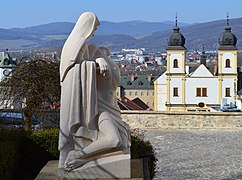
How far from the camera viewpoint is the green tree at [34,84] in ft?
43.0

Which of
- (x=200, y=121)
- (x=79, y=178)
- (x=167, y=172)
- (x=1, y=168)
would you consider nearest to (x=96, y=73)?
(x=79, y=178)

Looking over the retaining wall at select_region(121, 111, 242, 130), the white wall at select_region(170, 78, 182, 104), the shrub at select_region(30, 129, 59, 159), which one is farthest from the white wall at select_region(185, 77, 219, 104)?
the shrub at select_region(30, 129, 59, 159)

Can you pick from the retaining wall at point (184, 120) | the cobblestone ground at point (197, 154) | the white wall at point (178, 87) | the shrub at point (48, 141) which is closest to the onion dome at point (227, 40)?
the white wall at point (178, 87)

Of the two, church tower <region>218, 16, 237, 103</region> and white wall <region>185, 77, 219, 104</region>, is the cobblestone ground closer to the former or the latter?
church tower <region>218, 16, 237, 103</region>

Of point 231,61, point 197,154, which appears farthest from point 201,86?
point 197,154

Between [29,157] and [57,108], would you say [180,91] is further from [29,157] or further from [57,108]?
[29,157]

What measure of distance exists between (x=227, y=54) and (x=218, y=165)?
137ft

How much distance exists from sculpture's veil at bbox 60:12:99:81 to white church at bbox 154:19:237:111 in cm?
4738

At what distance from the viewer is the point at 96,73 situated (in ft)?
21.0

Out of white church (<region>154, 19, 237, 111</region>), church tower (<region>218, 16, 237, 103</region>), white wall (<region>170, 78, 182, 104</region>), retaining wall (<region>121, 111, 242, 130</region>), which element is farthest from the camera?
white wall (<region>170, 78, 182, 104</region>)

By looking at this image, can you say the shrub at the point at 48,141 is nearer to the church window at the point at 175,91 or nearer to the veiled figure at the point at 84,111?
the veiled figure at the point at 84,111

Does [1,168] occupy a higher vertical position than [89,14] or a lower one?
lower

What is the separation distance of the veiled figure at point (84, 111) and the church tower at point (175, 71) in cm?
4827

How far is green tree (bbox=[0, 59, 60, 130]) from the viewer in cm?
1312
